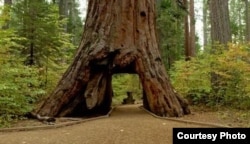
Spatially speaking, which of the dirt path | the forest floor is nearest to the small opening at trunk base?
the forest floor

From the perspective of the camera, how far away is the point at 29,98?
10789mm

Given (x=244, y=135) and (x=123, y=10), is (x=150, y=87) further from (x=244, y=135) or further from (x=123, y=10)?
(x=244, y=135)

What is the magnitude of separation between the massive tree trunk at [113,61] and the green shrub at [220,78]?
1.80m

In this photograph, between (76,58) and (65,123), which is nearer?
(65,123)

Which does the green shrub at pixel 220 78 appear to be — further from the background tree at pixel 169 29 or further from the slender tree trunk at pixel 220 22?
the background tree at pixel 169 29

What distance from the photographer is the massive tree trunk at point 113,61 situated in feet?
34.2

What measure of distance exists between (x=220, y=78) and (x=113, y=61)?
401 cm

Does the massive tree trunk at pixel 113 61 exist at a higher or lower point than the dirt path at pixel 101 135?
higher

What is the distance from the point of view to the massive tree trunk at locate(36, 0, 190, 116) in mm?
10430

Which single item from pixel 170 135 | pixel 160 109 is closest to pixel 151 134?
pixel 170 135

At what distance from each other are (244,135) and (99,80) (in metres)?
6.23

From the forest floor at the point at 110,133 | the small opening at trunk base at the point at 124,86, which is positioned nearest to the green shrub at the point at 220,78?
the forest floor at the point at 110,133

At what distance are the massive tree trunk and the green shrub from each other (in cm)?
180

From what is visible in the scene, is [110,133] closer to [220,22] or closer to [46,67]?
[46,67]
